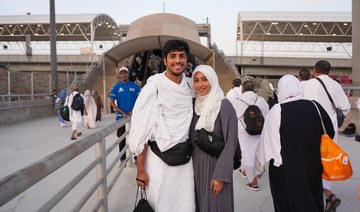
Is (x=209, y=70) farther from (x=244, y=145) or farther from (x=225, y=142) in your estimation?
(x=244, y=145)

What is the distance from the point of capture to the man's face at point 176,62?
101 inches

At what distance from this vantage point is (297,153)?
9.68 feet

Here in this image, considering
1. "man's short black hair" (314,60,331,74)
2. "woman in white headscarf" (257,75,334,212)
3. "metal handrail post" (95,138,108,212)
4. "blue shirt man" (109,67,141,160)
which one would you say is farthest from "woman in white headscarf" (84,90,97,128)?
"woman in white headscarf" (257,75,334,212)

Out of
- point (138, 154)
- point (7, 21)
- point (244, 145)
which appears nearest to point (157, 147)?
point (138, 154)

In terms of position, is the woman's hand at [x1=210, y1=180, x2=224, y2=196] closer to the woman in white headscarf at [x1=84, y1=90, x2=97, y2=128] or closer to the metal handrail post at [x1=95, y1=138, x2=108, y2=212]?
the metal handrail post at [x1=95, y1=138, x2=108, y2=212]

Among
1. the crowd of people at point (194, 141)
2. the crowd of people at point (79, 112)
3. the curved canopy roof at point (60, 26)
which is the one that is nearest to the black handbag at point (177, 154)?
the crowd of people at point (194, 141)

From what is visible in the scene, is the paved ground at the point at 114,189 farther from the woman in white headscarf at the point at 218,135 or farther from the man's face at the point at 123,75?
the woman in white headscarf at the point at 218,135

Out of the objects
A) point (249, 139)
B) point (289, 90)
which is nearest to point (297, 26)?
point (249, 139)

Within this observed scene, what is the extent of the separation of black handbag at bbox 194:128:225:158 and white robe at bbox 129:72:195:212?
12 cm

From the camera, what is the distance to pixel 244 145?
5.18 m

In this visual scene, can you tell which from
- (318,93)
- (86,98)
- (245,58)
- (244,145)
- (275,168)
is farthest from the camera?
(245,58)

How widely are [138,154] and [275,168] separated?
130 centimetres

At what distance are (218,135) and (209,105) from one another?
23 centimetres

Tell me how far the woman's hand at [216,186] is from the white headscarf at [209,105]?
0.37 metres
